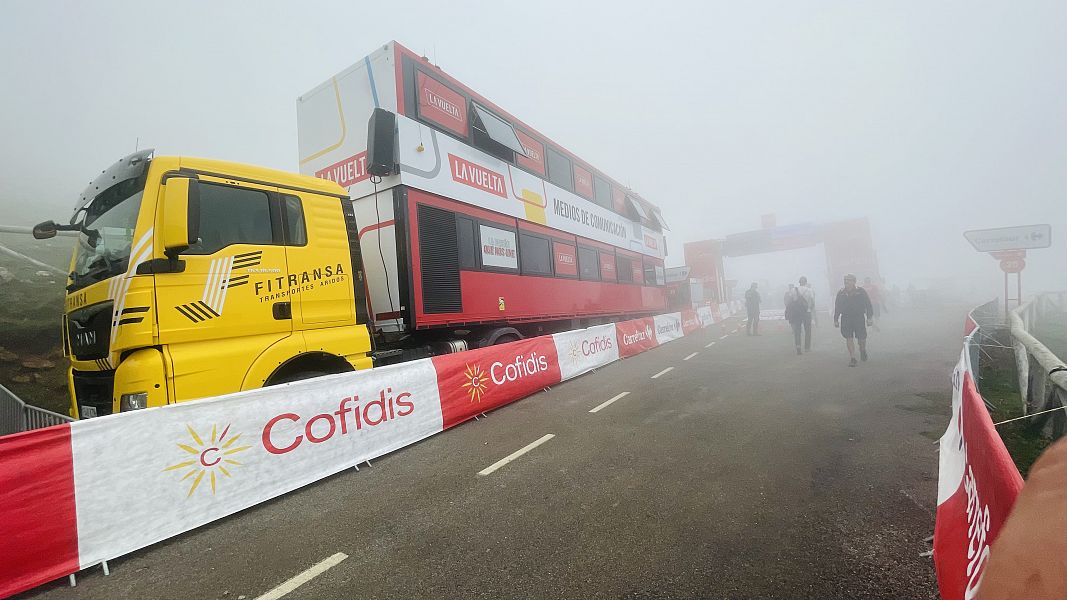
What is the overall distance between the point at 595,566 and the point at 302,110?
831cm

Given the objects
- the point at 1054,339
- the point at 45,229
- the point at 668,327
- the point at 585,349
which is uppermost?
the point at 45,229

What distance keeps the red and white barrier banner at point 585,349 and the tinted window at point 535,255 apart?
4.75 feet

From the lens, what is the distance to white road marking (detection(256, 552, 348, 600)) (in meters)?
2.54

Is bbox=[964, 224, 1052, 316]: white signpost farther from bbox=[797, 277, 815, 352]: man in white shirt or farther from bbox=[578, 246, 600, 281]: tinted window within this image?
bbox=[578, 246, 600, 281]: tinted window

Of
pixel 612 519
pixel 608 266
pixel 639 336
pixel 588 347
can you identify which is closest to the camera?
pixel 612 519

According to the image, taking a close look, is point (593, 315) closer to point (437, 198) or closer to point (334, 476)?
point (437, 198)

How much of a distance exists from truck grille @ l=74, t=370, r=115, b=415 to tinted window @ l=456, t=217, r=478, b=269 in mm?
4283

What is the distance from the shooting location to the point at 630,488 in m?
3.62

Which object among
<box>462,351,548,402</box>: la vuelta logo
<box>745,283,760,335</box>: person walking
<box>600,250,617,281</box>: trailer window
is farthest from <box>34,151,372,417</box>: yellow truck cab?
<box>745,283,760,335</box>: person walking

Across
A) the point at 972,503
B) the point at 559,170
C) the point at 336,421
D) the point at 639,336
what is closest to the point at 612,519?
the point at 972,503

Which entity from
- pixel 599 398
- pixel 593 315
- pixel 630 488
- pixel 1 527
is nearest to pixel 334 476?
pixel 1 527

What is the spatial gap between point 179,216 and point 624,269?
11.6 m

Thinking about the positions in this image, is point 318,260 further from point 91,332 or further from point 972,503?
point 972,503

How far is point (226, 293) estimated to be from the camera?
4.11m
